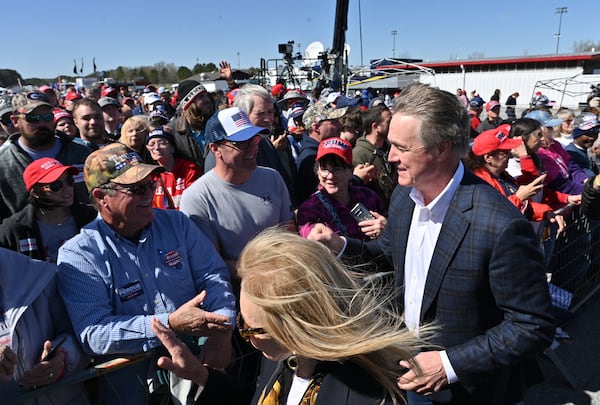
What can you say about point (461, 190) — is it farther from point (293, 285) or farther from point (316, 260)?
point (293, 285)

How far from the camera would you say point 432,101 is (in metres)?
1.81

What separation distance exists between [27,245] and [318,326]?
85.7 inches

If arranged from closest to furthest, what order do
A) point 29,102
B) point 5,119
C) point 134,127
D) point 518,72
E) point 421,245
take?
point 421,245, point 29,102, point 134,127, point 5,119, point 518,72

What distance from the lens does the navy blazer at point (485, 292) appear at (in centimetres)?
168

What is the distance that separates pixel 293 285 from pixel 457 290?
80 cm

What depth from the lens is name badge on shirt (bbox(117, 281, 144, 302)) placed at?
7.29ft

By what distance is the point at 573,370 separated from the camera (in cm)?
369

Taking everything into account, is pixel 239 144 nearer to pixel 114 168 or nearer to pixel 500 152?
pixel 114 168

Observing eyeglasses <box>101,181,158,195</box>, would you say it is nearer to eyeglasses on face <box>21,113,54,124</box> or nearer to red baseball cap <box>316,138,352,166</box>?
red baseball cap <box>316,138,352,166</box>

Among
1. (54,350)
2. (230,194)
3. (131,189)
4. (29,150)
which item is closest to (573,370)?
(230,194)

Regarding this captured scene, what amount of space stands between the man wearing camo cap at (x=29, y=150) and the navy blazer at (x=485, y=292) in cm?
294

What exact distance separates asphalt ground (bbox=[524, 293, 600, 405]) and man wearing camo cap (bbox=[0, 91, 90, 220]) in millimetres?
4048

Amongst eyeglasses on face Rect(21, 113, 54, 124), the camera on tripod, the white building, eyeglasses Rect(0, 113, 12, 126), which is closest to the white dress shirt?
eyeglasses on face Rect(21, 113, 54, 124)

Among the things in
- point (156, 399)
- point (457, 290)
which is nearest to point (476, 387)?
point (457, 290)
